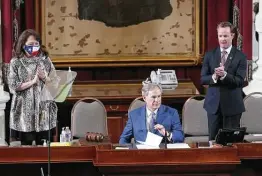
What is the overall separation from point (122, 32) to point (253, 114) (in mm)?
2439

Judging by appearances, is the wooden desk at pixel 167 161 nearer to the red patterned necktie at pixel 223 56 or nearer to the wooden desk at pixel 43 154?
the wooden desk at pixel 43 154

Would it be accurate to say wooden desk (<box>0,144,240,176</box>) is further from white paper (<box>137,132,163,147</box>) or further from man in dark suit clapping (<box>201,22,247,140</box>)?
man in dark suit clapping (<box>201,22,247,140</box>)

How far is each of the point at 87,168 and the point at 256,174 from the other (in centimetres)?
129

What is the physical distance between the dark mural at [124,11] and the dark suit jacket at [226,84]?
3031 mm

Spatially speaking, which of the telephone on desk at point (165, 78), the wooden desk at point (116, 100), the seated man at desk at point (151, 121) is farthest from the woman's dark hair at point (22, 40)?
the telephone on desk at point (165, 78)

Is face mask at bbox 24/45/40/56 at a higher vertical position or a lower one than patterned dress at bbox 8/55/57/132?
higher

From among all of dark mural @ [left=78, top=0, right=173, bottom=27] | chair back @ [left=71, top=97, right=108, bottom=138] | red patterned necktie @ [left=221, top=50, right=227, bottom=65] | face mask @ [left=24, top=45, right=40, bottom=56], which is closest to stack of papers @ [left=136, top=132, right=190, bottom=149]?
red patterned necktie @ [left=221, top=50, right=227, bottom=65]

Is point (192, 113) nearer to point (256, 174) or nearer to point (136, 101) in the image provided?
point (136, 101)

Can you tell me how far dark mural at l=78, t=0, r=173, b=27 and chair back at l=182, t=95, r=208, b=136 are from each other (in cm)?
212

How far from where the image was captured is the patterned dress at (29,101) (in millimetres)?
7484

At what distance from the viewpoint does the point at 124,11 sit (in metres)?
10.3

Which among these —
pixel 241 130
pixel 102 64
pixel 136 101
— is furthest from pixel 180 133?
pixel 102 64

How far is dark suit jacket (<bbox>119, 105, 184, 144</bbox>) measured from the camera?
21.9ft

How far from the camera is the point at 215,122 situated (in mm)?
7348
